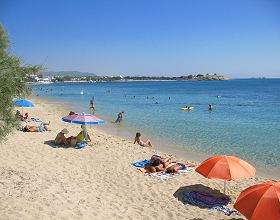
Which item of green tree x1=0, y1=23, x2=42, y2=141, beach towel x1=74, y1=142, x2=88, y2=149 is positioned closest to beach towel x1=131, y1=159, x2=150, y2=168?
beach towel x1=74, y1=142, x2=88, y2=149

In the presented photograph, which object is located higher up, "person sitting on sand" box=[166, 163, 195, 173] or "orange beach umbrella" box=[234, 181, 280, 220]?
"orange beach umbrella" box=[234, 181, 280, 220]

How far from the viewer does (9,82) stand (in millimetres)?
6895

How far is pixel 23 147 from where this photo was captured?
529 inches

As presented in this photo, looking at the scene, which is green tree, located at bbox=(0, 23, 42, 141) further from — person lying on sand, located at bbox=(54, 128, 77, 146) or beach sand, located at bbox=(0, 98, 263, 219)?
person lying on sand, located at bbox=(54, 128, 77, 146)

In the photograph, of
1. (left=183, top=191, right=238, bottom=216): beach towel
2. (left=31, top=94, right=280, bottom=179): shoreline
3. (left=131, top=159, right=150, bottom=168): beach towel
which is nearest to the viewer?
(left=183, top=191, right=238, bottom=216): beach towel

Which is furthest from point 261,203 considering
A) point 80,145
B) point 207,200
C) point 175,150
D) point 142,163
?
point 175,150

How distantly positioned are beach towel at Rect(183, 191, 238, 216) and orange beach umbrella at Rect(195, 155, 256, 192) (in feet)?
2.36

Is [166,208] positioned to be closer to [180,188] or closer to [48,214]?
[180,188]

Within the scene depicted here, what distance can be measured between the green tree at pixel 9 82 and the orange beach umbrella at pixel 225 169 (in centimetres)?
505

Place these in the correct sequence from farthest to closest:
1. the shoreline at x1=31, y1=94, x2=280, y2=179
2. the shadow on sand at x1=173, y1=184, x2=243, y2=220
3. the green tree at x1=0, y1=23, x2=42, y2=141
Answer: the shoreline at x1=31, y1=94, x2=280, y2=179 < the shadow on sand at x1=173, y1=184, x2=243, y2=220 < the green tree at x1=0, y1=23, x2=42, y2=141

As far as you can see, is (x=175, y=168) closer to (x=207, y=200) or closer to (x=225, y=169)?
(x=207, y=200)

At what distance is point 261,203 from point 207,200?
274cm

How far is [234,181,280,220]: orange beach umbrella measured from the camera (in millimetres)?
6264

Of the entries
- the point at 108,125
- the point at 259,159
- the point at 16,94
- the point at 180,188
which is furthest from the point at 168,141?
the point at 16,94
